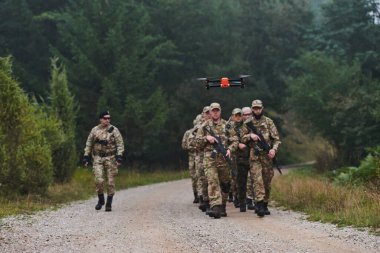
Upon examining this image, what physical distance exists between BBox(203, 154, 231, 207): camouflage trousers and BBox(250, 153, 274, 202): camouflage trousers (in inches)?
23.4

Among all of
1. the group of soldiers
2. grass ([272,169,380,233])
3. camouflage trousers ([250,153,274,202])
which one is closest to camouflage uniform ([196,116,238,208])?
the group of soldiers

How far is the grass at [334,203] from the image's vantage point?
10.6 metres

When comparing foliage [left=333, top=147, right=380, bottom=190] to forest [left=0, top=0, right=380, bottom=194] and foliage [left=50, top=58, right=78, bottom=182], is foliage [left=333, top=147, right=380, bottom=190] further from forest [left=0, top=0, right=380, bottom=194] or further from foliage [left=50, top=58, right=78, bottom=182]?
foliage [left=50, top=58, right=78, bottom=182]

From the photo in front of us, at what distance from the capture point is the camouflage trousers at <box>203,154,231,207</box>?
1245cm

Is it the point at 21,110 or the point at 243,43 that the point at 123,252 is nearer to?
the point at 21,110

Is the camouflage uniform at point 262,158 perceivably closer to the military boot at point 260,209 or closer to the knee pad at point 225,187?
the military boot at point 260,209

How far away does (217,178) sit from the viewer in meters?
12.6

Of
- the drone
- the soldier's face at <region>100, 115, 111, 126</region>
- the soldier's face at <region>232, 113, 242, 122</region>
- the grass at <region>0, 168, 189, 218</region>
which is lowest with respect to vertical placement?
the grass at <region>0, 168, 189, 218</region>

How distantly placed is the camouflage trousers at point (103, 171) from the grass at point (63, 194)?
1.58 metres

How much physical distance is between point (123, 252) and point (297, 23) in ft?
150

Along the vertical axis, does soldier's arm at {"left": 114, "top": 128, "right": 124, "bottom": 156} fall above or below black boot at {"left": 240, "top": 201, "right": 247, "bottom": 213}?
above

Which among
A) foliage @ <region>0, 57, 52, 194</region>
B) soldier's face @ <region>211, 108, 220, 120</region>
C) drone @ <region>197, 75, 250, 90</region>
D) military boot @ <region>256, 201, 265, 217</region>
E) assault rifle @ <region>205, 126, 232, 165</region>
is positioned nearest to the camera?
military boot @ <region>256, 201, 265, 217</region>

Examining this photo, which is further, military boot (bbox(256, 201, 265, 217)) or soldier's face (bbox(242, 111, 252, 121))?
soldier's face (bbox(242, 111, 252, 121))

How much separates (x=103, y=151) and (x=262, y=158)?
4.14m
